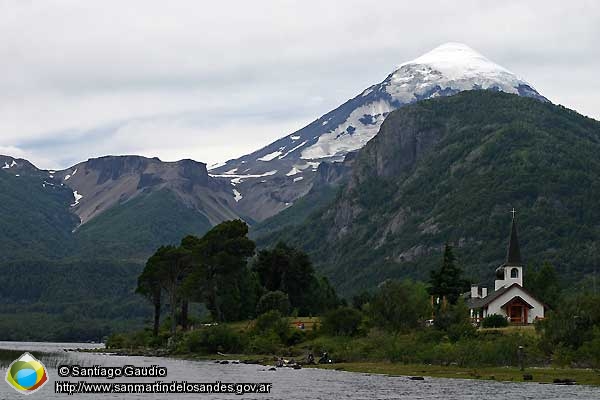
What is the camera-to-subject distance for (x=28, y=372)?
207 ft

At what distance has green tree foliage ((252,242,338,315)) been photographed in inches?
6713

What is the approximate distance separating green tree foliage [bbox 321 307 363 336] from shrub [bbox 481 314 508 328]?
48.3ft

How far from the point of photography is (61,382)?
285ft

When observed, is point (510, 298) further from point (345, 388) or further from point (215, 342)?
point (345, 388)

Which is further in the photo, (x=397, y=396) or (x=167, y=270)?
(x=167, y=270)

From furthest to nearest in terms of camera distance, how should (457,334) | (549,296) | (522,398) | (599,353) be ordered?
1. (549,296)
2. (457,334)
3. (599,353)
4. (522,398)

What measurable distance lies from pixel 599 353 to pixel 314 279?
8230 cm

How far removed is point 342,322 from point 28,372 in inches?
2778

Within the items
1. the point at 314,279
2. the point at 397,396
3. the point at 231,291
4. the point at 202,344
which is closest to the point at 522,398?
the point at 397,396

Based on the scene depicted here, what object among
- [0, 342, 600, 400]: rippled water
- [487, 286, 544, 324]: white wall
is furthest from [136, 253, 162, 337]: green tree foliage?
[0, 342, 600, 400]: rippled water

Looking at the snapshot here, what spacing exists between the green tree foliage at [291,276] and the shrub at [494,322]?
161 feet

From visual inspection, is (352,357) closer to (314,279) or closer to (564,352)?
(564,352)

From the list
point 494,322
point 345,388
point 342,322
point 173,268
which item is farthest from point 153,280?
point 345,388

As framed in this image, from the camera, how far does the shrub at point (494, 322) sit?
12275cm
